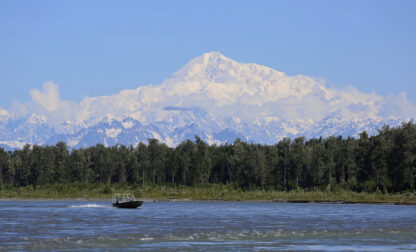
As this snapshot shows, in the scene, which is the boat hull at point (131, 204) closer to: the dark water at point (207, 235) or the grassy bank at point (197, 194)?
the dark water at point (207, 235)

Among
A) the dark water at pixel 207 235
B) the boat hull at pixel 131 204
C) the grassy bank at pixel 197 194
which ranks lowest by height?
the dark water at pixel 207 235

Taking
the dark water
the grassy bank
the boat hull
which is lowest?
the dark water

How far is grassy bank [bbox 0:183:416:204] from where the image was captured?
147 meters

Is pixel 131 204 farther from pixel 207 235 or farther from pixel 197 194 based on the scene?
pixel 207 235

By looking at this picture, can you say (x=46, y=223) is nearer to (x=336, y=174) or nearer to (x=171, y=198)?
(x=171, y=198)

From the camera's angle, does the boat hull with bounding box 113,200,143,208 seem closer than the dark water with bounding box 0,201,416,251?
No

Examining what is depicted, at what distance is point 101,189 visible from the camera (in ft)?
616

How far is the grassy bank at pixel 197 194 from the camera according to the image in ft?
482

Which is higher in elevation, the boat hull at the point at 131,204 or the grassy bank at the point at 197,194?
the grassy bank at the point at 197,194

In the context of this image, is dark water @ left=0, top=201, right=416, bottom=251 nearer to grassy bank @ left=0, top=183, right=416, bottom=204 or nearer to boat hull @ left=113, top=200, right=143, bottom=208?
boat hull @ left=113, top=200, right=143, bottom=208

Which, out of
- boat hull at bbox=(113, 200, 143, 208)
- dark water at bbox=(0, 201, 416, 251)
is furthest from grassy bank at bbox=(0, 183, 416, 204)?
dark water at bbox=(0, 201, 416, 251)

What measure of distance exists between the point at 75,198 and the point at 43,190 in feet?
55.5

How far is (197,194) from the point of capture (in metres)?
176

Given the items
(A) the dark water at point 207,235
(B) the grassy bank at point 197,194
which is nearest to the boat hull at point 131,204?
(A) the dark water at point 207,235
